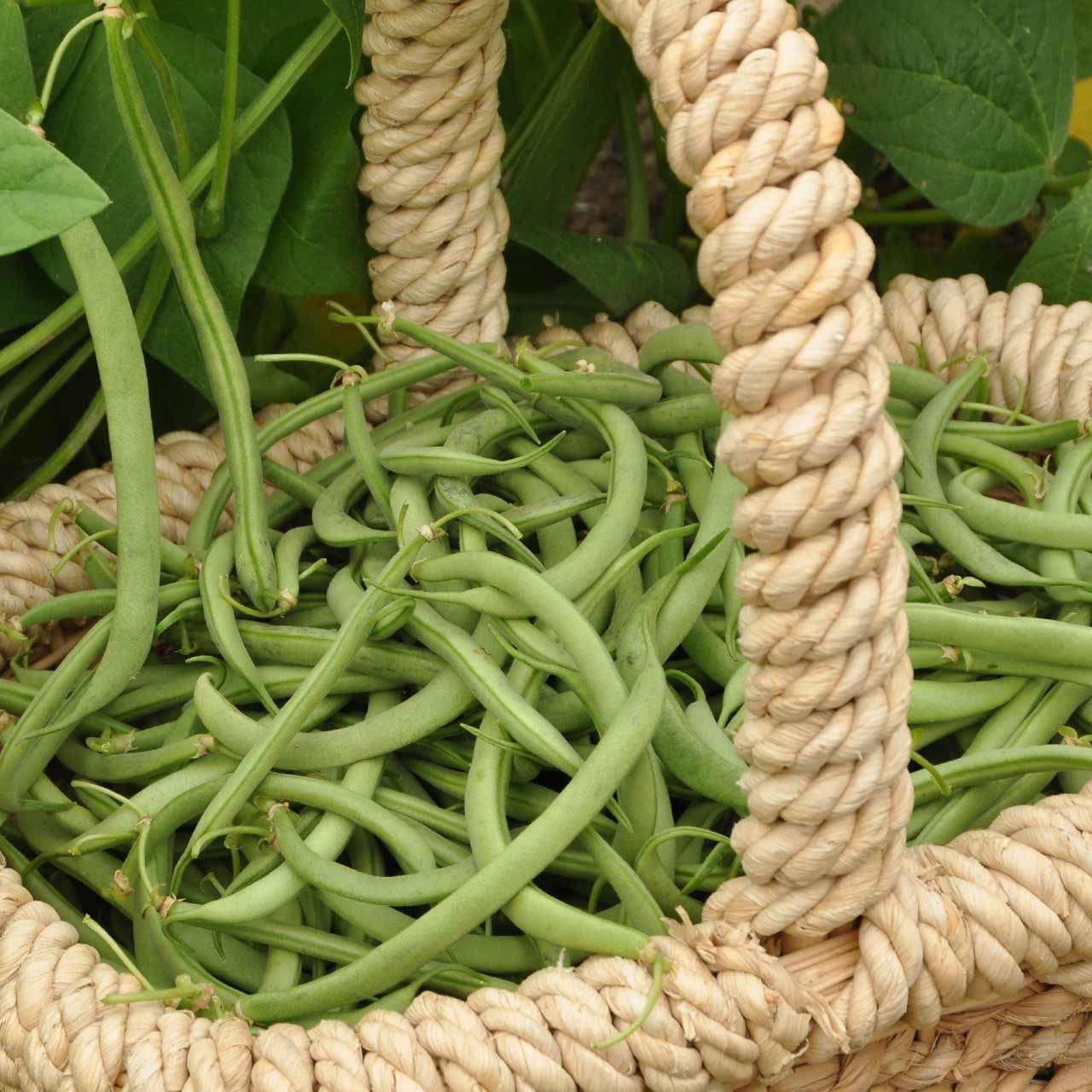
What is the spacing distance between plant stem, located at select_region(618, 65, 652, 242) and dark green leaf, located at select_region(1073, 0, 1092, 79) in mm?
346

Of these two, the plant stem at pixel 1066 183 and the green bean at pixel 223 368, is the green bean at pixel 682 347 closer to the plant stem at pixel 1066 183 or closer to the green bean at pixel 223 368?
the green bean at pixel 223 368

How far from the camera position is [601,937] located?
1.72 ft

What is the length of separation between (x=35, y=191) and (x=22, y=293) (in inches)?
14.8

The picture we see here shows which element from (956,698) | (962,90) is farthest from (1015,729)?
(962,90)

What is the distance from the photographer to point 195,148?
2.74 ft

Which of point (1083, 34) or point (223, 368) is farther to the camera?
point (1083, 34)

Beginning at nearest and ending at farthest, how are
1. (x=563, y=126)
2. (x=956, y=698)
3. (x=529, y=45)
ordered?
(x=956, y=698) → (x=563, y=126) → (x=529, y=45)

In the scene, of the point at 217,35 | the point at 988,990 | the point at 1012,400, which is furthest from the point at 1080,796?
the point at 217,35

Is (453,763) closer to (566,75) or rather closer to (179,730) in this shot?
(179,730)

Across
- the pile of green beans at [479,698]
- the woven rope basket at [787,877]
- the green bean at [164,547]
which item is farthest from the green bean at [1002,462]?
the green bean at [164,547]

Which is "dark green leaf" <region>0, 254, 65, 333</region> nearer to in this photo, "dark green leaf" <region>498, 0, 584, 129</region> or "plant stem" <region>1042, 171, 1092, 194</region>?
"dark green leaf" <region>498, 0, 584, 129</region>

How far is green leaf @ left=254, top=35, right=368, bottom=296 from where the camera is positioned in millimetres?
877

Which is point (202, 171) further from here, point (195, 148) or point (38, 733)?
point (38, 733)

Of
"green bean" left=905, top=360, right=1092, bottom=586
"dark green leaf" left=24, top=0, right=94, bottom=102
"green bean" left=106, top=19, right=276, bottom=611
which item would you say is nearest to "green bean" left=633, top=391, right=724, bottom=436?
"green bean" left=905, top=360, right=1092, bottom=586
